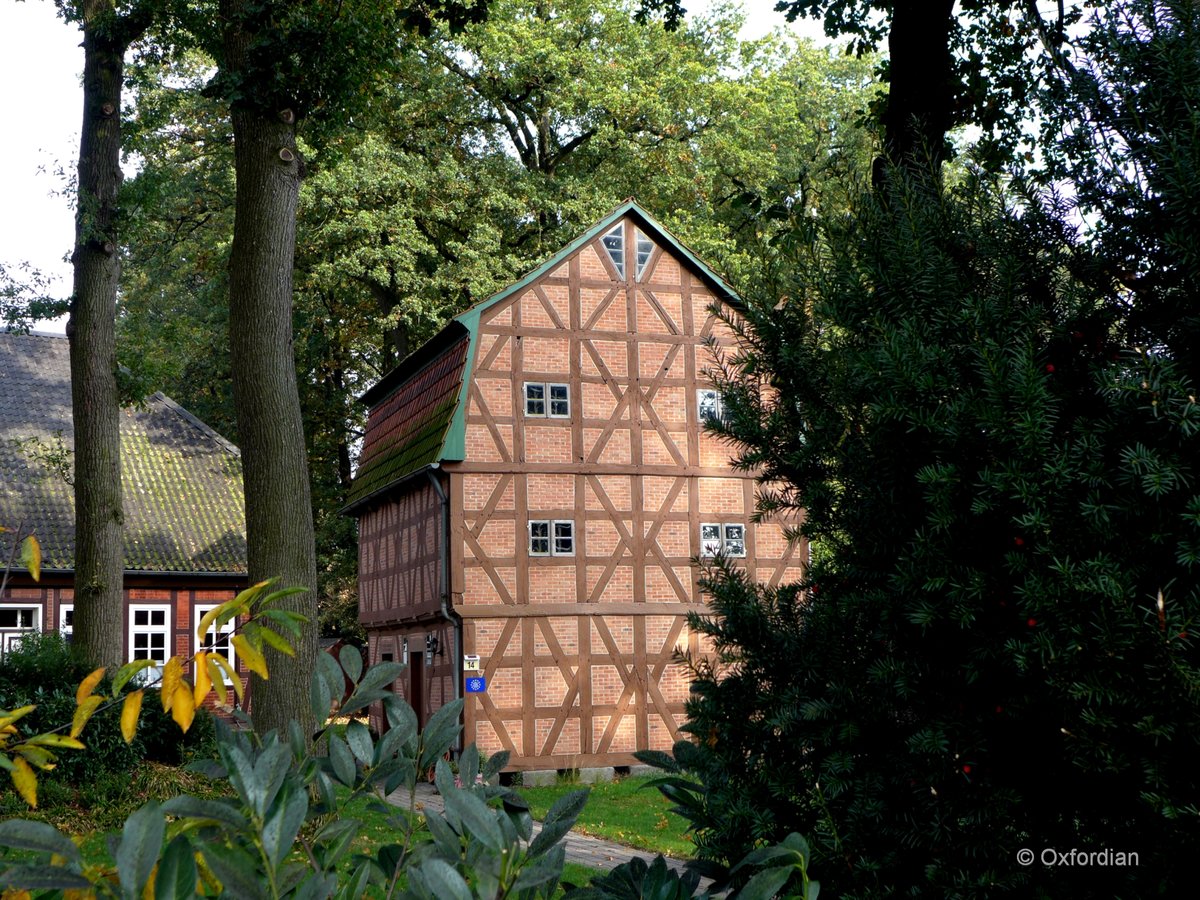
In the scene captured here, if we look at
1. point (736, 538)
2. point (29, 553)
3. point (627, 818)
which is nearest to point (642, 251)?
point (736, 538)

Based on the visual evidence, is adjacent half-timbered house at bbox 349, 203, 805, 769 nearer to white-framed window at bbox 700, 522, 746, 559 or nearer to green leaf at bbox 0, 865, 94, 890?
white-framed window at bbox 700, 522, 746, 559

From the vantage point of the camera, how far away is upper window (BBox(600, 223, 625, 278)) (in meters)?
24.1

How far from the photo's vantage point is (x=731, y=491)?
24719mm

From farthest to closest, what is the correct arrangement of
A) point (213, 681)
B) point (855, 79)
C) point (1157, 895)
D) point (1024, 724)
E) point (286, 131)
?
1. point (855, 79)
2. point (286, 131)
3. point (1024, 724)
4. point (1157, 895)
5. point (213, 681)

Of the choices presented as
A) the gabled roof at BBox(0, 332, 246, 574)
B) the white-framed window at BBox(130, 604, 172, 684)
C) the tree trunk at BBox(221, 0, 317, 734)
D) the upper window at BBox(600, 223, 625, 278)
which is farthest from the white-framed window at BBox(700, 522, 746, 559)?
the tree trunk at BBox(221, 0, 317, 734)

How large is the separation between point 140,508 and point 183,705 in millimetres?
29331

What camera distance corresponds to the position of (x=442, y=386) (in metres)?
24.0

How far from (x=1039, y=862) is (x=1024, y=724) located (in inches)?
15.0

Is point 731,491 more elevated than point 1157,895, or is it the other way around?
point 731,491

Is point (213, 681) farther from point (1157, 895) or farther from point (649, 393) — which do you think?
point (649, 393)

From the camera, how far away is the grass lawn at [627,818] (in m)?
15.4

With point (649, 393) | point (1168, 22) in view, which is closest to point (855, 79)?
point (649, 393)

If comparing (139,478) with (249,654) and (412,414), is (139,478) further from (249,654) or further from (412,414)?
(249,654)

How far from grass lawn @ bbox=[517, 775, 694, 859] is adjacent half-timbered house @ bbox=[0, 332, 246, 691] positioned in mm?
9530
